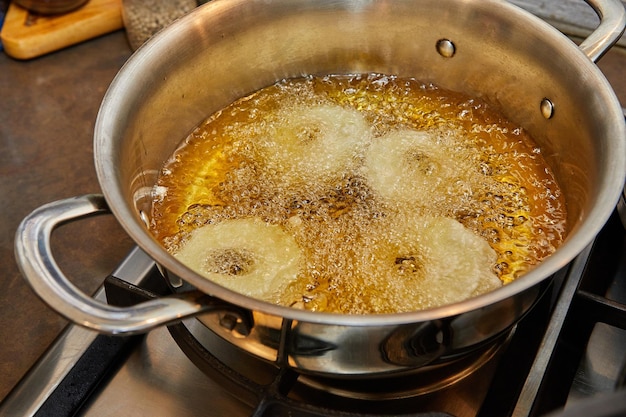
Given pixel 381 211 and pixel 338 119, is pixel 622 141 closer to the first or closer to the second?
pixel 381 211

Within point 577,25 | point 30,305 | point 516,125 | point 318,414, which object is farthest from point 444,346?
point 577,25

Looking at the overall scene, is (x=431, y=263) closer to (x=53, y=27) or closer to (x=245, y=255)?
(x=245, y=255)

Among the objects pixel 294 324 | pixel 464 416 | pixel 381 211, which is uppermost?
pixel 294 324

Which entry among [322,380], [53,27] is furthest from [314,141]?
[53,27]

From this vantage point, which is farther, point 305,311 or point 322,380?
point 322,380

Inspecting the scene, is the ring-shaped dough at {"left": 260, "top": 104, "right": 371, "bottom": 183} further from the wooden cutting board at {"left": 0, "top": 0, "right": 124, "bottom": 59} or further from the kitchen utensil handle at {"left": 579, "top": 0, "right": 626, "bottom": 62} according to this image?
Answer: the wooden cutting board at {"left": 0, "top": 0, "right": 124, "bottom": 59}

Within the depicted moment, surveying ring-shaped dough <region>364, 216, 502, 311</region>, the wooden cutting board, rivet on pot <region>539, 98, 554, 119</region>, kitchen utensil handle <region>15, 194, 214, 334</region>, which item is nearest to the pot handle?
kitchen utensil handle <region>15, 194, 214, 334</region>
